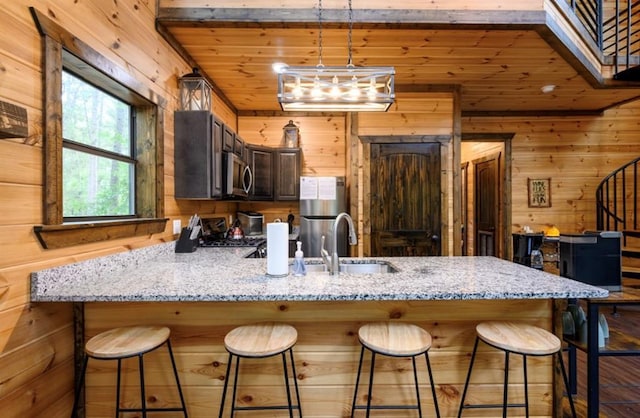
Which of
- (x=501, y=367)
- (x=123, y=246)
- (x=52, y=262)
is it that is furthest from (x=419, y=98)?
(x=52, y=262)

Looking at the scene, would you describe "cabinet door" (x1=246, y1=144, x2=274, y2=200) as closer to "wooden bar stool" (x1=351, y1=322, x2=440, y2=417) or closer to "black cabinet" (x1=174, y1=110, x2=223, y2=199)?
"black cabinet" (x1=174, y1=110, x2=223, y2=199)

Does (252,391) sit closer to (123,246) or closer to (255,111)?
(123,246)

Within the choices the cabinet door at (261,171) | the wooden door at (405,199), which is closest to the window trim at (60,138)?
the cabinet door at (261,171)

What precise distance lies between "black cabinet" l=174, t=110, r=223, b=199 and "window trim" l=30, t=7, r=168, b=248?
25 cm

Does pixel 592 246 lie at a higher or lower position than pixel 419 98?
lower

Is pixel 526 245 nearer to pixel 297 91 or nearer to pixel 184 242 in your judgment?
pixel 297 91

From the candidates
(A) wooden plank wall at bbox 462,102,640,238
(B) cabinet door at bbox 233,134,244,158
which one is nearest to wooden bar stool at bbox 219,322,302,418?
(B) cabinet door at bbox 233,134,244,158

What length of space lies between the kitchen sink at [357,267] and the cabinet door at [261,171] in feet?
7.21

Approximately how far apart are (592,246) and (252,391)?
256 centimetres

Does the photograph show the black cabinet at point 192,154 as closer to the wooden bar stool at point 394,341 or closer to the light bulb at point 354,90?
the light bulb at point 354,90

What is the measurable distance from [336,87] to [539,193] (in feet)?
14.8

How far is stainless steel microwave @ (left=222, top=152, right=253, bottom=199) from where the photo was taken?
10.2ft

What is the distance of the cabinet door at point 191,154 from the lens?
8.95ft

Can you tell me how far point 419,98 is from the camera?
3926 mm
